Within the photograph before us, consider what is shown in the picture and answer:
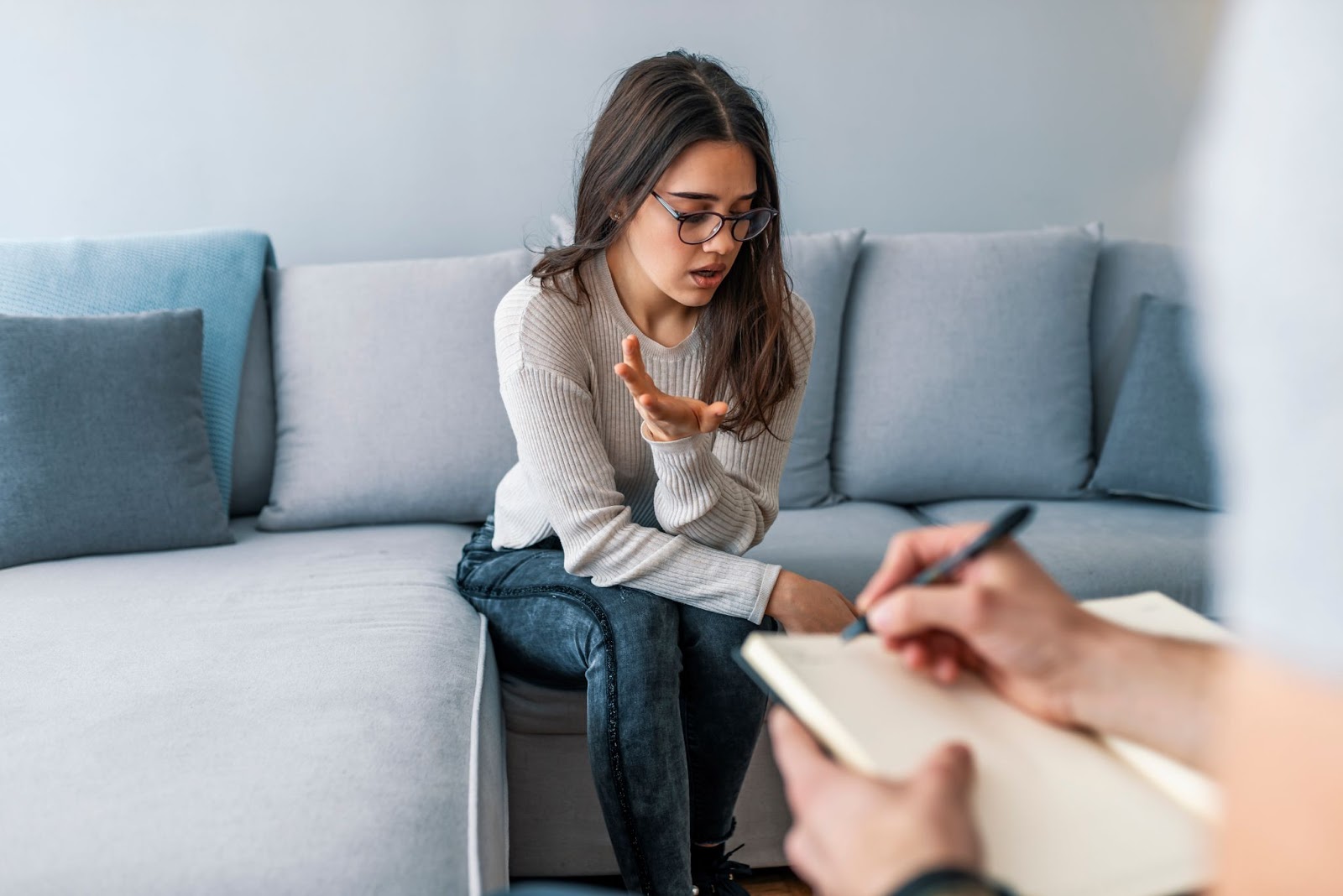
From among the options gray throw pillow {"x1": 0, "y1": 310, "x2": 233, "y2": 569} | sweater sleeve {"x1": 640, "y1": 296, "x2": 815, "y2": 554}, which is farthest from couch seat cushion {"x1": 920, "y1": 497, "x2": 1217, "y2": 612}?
gray throw pillow {"x1": 0, "y1": 310, "x2": 233, "y2": 569}

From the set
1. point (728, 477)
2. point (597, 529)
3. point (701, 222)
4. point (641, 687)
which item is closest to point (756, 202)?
point (701, 222)

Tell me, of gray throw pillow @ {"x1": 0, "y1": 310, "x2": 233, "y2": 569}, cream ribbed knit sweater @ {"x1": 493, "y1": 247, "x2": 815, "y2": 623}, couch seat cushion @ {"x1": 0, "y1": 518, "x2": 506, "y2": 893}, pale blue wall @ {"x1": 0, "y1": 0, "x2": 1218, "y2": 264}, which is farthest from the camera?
pale blue wall @ {"x1": 0, "y1": 0, "x2": 1218, "y2": 264}

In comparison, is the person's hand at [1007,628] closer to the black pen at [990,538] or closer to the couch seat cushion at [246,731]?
the black pen at [990,538]

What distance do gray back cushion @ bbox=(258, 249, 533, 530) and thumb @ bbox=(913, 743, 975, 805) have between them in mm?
1450

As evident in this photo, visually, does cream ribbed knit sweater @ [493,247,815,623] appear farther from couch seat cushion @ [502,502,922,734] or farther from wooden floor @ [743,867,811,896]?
wooden floor @ [743,867,811,896]

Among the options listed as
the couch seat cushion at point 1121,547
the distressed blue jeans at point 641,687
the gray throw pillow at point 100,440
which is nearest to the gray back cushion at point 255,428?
the gray throw pillow at point 100,440

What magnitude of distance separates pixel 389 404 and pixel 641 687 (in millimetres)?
911

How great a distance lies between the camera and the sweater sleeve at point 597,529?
4.43 feet

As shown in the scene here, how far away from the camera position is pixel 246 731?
3.49ft

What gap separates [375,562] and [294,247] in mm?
914

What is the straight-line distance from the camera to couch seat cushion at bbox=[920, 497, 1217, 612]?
5.55 feet

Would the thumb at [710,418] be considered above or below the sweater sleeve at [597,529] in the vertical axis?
above

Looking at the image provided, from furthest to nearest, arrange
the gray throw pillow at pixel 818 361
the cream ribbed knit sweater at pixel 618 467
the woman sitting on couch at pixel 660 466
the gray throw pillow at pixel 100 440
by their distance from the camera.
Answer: the gray throw pillow at pixel 818 361, the gray throw pillow at pixel 100 440, the cream ribbed knit sweater at pixel 618 467, the woman sitting on couch at pixel 660 466

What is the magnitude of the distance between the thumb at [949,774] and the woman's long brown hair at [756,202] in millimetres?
974
